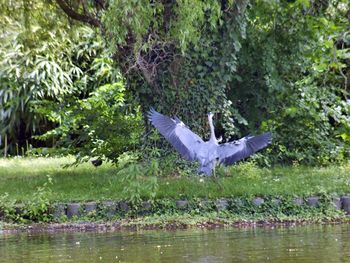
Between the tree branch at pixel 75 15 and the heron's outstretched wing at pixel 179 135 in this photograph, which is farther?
the tree branch at pixel 75 15

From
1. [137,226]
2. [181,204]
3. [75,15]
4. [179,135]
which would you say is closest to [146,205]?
[181,204]

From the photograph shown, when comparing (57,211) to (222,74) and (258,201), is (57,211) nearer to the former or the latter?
(258,201)

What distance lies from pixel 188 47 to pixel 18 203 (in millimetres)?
3951

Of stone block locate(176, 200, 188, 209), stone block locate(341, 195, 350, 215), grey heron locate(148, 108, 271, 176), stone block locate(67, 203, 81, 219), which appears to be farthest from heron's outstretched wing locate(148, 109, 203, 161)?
stone block locate(341, 195, 350, 215)

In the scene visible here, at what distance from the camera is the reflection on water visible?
29.9 ft

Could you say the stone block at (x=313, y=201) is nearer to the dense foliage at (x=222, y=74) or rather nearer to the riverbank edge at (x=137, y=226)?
the riverbank edge at (x=137, y=226)

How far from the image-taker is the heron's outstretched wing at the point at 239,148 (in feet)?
42.3

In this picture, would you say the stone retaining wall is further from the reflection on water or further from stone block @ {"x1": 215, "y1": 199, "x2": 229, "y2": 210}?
the reflection on water

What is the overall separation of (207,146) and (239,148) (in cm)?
46

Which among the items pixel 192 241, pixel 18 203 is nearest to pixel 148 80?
pixel 18 203

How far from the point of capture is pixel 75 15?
15195mm

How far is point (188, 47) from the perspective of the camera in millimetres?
14984

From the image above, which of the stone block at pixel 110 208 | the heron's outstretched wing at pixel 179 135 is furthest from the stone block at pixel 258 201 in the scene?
the stone block at pixel 110 208

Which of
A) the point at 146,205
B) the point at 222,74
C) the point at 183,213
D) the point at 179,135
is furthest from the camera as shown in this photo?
the point at 222,74
